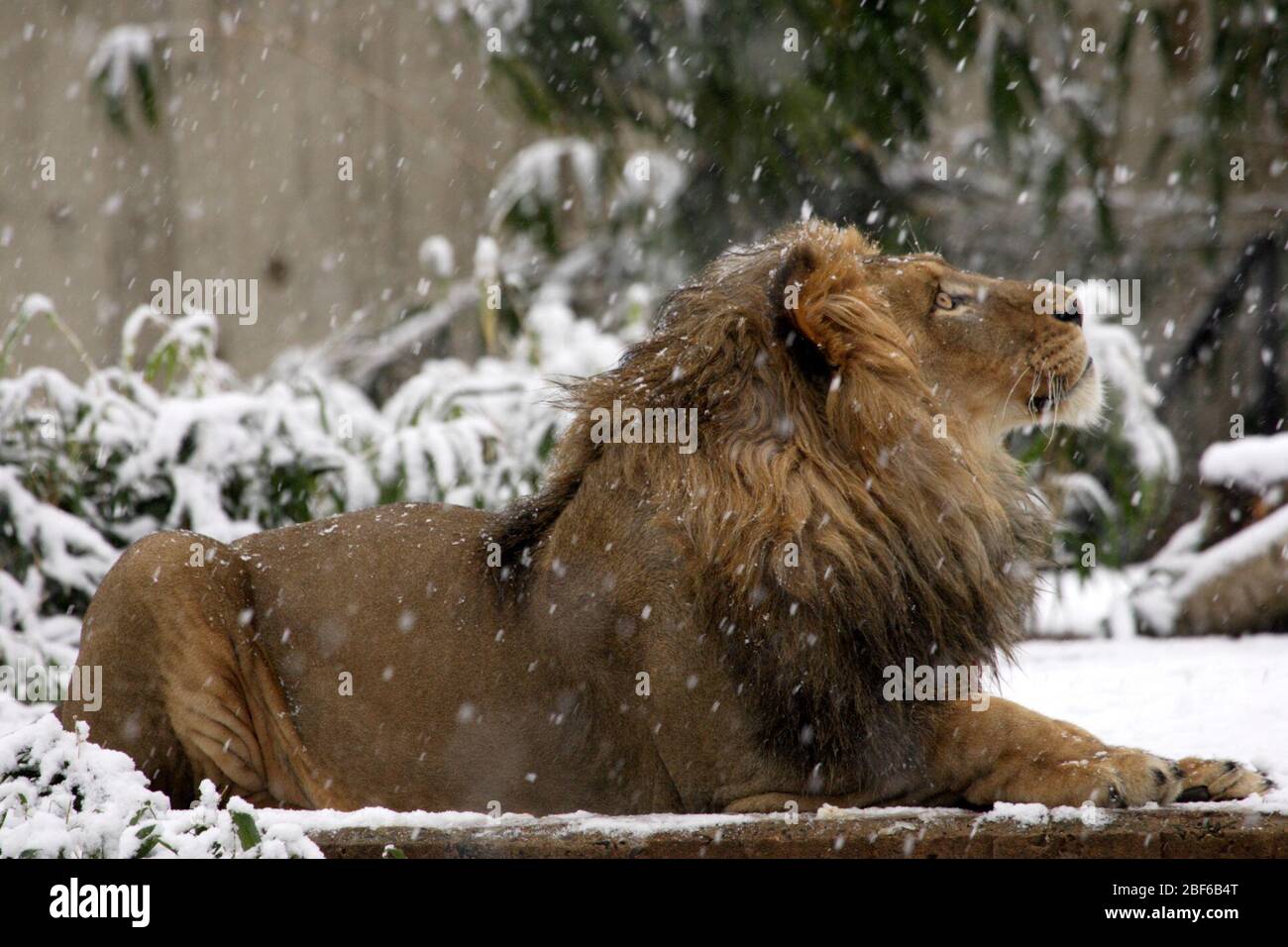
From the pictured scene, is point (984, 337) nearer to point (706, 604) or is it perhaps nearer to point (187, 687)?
point (706, 604)

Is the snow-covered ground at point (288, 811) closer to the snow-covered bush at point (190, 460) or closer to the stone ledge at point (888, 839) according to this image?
the stone ledge at point (888, 839)

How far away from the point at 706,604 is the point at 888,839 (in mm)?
581

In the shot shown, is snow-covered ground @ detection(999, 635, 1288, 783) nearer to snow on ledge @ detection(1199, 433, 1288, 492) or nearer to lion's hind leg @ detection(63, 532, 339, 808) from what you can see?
snow on ledge @ detection(1199, 433, 1288, 492)

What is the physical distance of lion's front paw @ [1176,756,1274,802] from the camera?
2.38m

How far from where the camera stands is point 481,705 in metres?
2.77

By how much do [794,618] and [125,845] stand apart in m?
1.13

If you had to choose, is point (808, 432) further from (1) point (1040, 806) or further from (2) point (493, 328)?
(2) point (493, 328)

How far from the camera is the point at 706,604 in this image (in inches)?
A: 103

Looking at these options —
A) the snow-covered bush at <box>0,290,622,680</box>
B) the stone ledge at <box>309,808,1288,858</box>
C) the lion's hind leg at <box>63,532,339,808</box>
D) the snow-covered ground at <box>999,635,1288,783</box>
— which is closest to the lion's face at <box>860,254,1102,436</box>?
the snow-covered ground at <box>999,635,1288,783</box>

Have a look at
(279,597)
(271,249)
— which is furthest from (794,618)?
(271,249)

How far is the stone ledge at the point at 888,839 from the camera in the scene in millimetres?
2150

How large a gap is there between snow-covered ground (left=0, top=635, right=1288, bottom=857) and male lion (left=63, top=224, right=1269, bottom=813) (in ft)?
0.58

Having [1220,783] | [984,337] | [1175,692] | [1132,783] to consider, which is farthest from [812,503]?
[1175,692]

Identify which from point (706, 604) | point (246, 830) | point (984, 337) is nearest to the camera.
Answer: point (246, 830)
